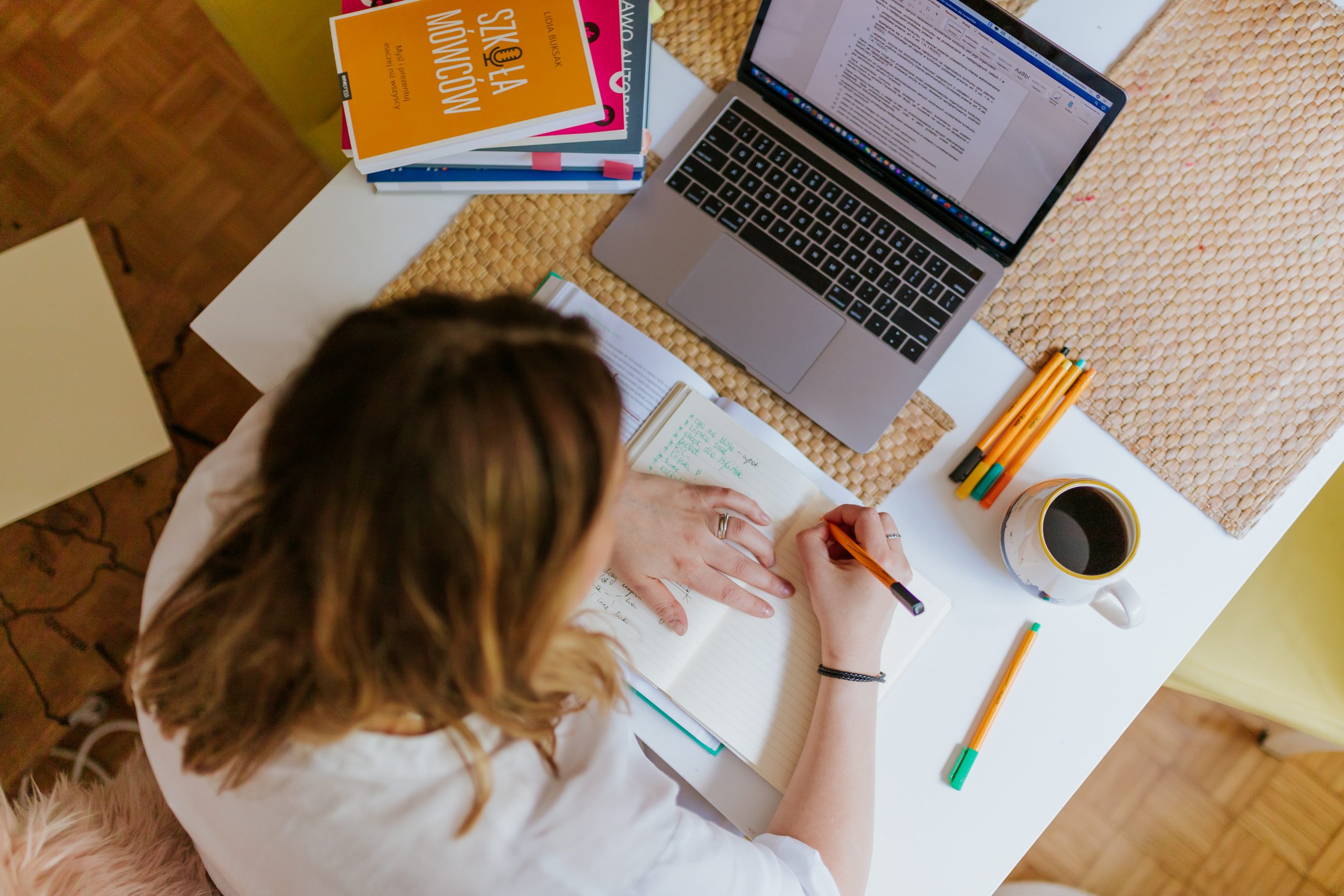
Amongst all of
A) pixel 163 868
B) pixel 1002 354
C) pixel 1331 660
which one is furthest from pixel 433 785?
pixel 1331 660

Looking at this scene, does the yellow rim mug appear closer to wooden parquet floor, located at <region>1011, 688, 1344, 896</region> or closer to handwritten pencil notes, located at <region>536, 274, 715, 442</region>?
handwritten pencil notes, located at <region>536, 274, 715, 442</region>

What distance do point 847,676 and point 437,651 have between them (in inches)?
13.8

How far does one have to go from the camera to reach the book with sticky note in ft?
2.17

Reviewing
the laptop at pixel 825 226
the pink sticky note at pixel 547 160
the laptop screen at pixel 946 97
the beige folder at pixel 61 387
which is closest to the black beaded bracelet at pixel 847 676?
the laptop at pixel 825 226

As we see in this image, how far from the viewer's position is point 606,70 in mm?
721

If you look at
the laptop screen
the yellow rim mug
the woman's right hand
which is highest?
the laptop screen

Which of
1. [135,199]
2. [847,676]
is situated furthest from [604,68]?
[135,199]

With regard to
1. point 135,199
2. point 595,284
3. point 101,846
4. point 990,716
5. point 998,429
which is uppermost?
point 998,429

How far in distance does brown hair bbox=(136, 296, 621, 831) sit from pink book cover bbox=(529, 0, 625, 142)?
0.32 meters

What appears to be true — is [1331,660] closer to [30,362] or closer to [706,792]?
[706,792]

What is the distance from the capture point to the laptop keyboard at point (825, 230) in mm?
732

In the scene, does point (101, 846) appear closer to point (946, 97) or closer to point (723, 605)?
point (723, 605)

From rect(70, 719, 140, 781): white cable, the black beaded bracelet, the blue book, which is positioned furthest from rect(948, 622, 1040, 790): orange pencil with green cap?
rect(70, 719, 140, 781): white cable

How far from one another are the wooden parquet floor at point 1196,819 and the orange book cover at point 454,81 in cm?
131
